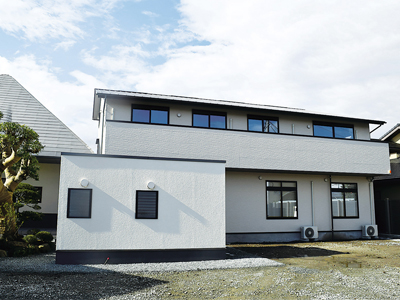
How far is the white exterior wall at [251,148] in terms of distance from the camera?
11141 millimetres

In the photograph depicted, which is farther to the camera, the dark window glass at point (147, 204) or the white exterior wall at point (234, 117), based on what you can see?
the white exterior wall at point (234, 117)

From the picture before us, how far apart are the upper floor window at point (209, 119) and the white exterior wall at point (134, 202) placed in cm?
403

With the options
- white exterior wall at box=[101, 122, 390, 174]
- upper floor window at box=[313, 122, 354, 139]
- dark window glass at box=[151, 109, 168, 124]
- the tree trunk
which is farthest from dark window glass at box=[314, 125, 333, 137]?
the tree trunk

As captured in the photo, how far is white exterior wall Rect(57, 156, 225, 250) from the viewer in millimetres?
7875

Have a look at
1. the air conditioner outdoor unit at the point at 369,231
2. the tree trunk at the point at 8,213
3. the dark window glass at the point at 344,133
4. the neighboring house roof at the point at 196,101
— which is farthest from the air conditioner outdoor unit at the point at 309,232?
the tree trunk at the point at 8,213

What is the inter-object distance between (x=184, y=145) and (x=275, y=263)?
5256 mm

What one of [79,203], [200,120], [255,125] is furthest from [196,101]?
[79,203]

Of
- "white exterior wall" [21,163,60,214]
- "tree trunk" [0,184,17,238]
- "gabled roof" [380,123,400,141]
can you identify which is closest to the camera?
"tree trunk" [0,184,17,238]

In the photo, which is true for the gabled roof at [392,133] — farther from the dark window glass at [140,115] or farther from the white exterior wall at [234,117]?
the dark window glass at [140,115]

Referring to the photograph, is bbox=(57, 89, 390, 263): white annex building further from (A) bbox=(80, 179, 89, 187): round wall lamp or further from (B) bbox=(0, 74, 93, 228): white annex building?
(B) bbox=(0, 74, 93, 228): white annex building

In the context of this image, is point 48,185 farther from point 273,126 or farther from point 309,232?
point 309,232

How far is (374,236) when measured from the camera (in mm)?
14102

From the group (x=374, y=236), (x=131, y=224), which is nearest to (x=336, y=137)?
(x=374, y=236)

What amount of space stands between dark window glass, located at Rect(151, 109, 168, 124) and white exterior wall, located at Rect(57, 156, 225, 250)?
3993mm
